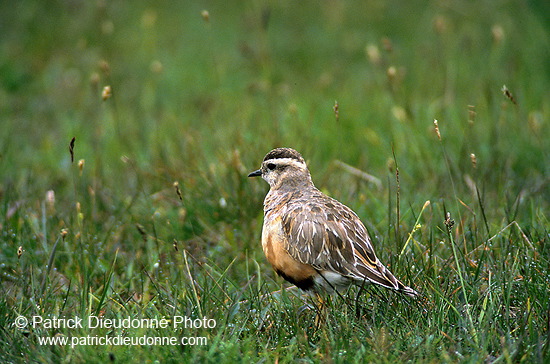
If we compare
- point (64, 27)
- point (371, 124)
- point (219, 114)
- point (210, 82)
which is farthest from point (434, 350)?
point (64, 27)

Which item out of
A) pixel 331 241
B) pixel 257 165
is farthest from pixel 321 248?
pixel 257 165

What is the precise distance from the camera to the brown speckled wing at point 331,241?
4305 mm

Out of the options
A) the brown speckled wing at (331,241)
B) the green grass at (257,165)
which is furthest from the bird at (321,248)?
the green grass at (257,165)

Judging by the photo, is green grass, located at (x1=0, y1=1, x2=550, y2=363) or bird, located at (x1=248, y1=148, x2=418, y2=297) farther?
bird, located at (x1=248, y1=148, x2=418, y2=297)

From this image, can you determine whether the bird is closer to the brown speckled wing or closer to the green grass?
the brown speckled wing

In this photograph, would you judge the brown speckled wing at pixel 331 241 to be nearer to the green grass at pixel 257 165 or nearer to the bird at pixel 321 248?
the bird at pixel 321 248

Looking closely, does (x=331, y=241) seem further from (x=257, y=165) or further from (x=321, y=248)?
(x=257, y=165)

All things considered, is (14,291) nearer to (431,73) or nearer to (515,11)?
(431,73)

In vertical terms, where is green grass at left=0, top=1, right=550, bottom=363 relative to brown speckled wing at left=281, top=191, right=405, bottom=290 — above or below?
below

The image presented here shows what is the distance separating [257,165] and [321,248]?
1811 millimetres

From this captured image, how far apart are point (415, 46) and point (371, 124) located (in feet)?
9.17

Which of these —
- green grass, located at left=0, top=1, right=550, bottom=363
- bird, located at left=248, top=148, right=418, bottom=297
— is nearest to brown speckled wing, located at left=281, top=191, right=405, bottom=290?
bird, located at left=248, top=148, right=418, bottom=297

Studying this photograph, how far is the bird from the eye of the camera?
14.1ft

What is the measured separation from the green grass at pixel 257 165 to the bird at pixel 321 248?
6.5 inches
